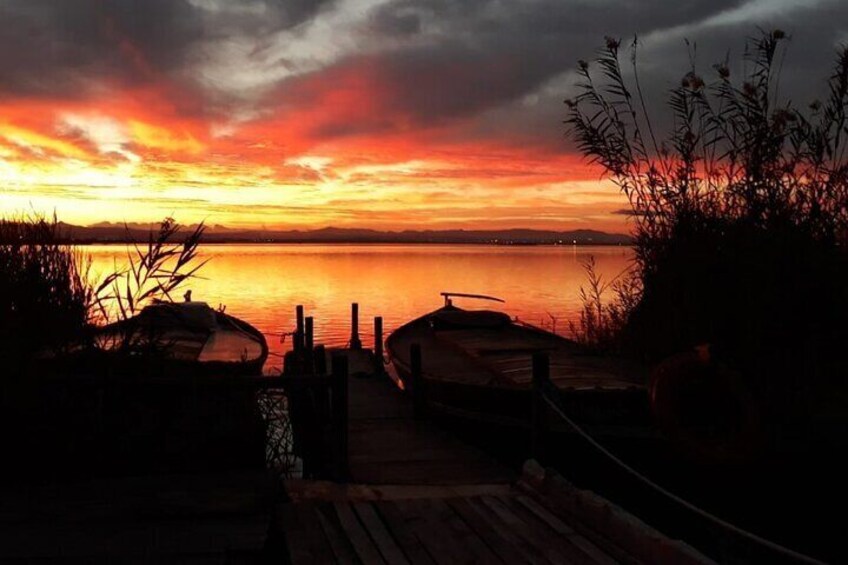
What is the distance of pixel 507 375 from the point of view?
10875 millimetres

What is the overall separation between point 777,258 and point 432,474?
4834 millimetres

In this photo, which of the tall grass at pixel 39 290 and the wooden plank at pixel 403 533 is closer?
the wooden plank at pixel 403 533

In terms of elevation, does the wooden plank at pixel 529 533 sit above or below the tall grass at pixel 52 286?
below

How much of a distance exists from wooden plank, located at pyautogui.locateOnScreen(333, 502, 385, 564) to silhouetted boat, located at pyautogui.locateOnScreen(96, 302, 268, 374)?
11.9ft

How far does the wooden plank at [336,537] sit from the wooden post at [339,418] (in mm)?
2153

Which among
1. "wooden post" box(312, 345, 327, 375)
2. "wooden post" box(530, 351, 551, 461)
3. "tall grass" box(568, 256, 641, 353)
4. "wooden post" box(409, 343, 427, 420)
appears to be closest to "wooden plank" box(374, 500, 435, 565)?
"wooden post" box(530, 351, 551, 461)

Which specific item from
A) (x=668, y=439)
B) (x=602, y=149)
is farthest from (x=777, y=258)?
(x=602, y=149)

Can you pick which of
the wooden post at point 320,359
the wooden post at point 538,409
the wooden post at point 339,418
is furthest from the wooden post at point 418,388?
the wooden post at point 538,409

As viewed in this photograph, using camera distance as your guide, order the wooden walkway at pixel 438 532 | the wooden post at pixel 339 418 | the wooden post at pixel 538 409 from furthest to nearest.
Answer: the wooden post at pixel 339 418 < the wooden post at pixel 538 409 < the wooden walkway at pixel 438 532

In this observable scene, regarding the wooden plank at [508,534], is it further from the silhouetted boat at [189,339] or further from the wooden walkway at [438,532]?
the silhouetted boat at [189,339]

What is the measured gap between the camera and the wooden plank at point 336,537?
5359mm

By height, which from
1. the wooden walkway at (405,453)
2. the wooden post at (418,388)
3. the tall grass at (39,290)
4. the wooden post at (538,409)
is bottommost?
the wooden walkway at (405,453)

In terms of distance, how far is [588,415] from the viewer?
8.70 m

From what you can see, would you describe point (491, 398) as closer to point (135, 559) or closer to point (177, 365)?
point (177, 365)
